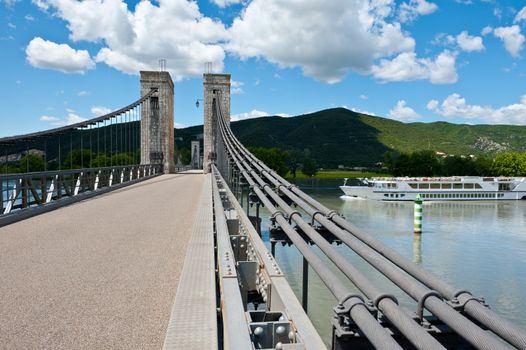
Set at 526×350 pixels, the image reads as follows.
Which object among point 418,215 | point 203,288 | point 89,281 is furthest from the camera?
point 418,215

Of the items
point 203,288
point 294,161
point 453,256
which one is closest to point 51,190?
point 203,288

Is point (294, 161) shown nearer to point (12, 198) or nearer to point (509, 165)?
point (509, 165)

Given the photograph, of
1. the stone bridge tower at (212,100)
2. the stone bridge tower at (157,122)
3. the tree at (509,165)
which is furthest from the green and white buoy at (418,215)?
the tree at (509,165)

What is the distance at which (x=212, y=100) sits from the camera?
3294 centimetres

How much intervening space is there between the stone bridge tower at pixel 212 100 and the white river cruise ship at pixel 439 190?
65.2ft

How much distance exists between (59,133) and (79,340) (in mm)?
9621

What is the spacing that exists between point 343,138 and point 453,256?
12702 cm

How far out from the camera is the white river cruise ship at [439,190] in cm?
4672

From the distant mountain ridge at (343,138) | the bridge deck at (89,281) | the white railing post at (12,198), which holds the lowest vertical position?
the bridge deck at (89,281)

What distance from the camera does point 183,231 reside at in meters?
6.85

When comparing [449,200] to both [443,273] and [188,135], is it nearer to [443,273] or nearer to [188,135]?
[443,273]

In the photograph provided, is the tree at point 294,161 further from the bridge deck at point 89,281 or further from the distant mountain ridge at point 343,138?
the bridge deck at point 89,281

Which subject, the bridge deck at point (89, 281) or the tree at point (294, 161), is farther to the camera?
the tree at point (294, 161)

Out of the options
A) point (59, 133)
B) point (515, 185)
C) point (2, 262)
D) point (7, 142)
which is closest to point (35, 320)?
point (2, 262)
